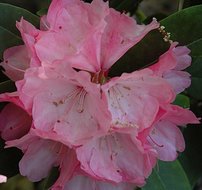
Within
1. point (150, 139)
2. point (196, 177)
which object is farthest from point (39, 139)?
point (196, 177)

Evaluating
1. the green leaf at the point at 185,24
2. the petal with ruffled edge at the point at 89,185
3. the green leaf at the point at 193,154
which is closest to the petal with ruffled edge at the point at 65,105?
the petal with ruffled edge at the point at 89,185

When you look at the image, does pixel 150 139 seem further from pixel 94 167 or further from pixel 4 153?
pixel 4 153

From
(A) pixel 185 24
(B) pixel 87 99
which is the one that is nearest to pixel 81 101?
(B) pixel 87 99

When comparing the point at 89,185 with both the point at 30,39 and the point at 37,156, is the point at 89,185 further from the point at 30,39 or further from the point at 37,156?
the point at 30,39

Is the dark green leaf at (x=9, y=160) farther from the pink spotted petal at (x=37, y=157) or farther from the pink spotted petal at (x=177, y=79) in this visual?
the pink spotted petal at (x=177, y=79)

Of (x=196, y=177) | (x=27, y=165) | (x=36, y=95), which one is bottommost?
(x=196, y=177)

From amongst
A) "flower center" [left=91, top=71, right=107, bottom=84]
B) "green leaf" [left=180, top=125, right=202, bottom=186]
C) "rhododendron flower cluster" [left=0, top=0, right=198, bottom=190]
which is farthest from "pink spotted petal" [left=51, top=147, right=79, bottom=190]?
"green leaf" [left=180, top=125, right=202, bottom=186]

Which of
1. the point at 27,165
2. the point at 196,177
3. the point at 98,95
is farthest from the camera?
the point at 196,177
